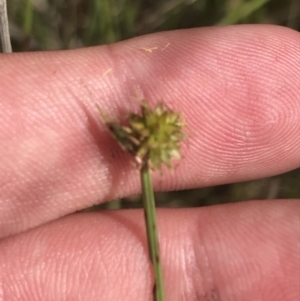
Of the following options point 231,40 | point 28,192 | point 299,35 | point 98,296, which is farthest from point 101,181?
point 299,35

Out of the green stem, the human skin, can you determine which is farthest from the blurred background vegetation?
the green stem

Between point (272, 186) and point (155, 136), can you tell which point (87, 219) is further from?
point (272, 186)

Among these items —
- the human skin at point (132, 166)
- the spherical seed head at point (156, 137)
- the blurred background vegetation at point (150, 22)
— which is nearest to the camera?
the spherical seed head at point (156, 137)

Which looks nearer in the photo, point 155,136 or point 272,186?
point 155,136

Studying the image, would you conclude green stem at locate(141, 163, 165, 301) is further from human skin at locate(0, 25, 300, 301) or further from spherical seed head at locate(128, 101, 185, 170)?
human skin at locate(0, 25, 300, 301)

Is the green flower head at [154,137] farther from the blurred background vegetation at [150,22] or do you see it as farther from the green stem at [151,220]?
the blurred background vegetation at [150,22]

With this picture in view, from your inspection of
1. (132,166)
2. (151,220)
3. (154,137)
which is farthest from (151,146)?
(132,166)

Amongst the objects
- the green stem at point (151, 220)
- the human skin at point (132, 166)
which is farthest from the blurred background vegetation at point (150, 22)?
the green stem at point (151, 220)
